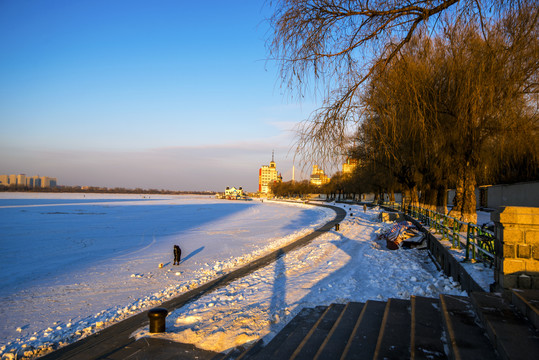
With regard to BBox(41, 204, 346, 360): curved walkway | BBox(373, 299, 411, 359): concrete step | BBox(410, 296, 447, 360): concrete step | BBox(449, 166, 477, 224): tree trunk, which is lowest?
BBox(41, 204, 346, 360): curved walkway

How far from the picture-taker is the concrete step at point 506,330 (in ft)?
9.86

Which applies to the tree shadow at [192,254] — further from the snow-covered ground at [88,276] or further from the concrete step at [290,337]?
the concrete step at [290,337]

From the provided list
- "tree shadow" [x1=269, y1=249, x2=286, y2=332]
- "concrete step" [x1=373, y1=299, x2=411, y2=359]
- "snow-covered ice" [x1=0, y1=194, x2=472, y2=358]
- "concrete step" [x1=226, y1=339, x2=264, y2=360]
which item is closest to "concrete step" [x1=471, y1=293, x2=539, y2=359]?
"concrete step" [x1=373, y1=299, x2=411, y2=359]

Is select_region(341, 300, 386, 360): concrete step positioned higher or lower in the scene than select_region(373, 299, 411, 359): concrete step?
lower

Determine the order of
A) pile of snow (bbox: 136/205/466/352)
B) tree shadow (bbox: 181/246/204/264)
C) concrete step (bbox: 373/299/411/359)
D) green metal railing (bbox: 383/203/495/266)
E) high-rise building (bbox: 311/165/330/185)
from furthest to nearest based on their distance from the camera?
tree shadow (bbox: 181/246/204/264) → green metal railing (bbox: 383/203/495/266) → pile of snow (bbox: 136/205/466/352) → high-rise building (bbox: 311/165/330/185) → concrete step (bbox: 373/299/411/359)

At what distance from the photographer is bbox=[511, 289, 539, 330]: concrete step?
3.52 m

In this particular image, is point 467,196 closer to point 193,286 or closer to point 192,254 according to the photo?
point 193,286

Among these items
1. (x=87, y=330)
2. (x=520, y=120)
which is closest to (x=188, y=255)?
(x=87, y=330)

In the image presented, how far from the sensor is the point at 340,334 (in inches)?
189

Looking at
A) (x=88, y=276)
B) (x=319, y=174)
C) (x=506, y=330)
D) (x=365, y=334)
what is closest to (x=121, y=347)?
(x=365, y=334)

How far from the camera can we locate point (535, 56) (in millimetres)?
5473

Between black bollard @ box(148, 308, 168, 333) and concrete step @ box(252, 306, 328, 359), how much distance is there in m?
2.41

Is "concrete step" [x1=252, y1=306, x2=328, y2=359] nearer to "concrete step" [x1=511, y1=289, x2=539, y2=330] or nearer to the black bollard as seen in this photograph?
the black bollard

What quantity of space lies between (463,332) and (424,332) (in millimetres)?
446
